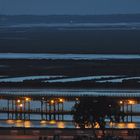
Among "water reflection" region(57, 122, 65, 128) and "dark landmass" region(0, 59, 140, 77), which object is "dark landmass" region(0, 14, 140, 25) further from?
"water reflection" region(57, 122, 65, 128)

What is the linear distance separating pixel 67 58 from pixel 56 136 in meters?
29.9

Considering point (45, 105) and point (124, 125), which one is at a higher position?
point (45, 105)

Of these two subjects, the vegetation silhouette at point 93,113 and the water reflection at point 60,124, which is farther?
the water reflection at point 60,124

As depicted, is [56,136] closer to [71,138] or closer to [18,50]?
[71,138]

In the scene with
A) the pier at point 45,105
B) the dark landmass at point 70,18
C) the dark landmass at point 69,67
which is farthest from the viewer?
the dark landmass at point 70,18

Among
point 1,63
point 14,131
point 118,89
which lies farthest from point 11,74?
point 14,131

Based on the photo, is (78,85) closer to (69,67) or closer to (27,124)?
(27,124)

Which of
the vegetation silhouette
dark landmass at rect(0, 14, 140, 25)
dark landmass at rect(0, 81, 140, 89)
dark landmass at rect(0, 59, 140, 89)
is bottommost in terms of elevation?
the vegetation silhouette

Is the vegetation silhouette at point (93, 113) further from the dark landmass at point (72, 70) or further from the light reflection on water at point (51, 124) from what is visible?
the dark landmass at point (72, 70)

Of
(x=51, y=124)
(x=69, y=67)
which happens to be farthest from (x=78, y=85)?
(x=69, y=67)

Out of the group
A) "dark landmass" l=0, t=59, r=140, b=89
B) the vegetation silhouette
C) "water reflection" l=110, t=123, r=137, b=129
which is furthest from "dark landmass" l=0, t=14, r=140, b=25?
the vegetation silhouette

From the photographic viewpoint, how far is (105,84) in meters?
33.9

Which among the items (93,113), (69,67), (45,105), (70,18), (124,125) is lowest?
(124,125)

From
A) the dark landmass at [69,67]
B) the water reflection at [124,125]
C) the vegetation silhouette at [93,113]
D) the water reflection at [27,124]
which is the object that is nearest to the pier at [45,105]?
the water reflection at [124,125]
